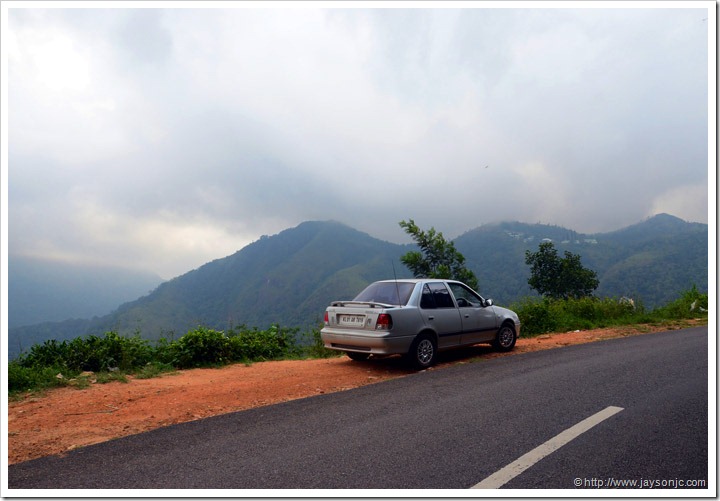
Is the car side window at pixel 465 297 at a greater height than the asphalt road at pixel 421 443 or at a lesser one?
greater

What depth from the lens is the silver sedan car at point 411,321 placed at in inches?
325

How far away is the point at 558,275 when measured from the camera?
194ft

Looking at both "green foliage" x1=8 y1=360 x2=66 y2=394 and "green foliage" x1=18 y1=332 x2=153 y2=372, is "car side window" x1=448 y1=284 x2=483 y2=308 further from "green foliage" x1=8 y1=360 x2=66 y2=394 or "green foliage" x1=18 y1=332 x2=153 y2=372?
"green foliage" x1=8 y1=360 x2=66 y2=394

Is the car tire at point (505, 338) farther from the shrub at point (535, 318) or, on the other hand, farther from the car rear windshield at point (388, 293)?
the shrub at point (535, 318)

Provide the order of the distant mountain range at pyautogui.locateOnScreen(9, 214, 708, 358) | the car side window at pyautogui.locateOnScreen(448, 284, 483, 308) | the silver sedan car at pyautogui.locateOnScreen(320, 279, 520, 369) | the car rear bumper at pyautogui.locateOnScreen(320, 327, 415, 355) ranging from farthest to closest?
the distant mountain range at pyautogui.locateOnScreen(9, 214, 708, 358) < the car side window at pyautogui.locateOnScreen(448, 284, 483, 308) < the silver sedan car at pyautogui.locateOnScreen(320, 279, 520, 369) < the car rear bumper at pyautogui.locateOnScreen(320, 327, 415, 355)

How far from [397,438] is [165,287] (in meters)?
183

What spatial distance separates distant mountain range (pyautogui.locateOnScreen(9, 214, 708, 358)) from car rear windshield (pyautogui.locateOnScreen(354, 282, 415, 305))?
6937 centimetres

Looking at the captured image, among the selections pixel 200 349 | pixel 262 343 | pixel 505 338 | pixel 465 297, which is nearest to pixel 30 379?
pixel 200 349

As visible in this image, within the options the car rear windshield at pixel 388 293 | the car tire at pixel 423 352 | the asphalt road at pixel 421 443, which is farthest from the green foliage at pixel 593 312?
the asphalt road at pixel 421 443

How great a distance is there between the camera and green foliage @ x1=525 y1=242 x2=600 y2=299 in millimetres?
58219

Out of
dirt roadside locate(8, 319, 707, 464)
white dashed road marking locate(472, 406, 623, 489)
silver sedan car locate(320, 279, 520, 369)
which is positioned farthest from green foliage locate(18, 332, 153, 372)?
white dashed road marking locate(472, 406, 623, 489)

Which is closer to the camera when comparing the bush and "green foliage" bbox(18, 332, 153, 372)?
"green foliage" bbox(18, 332, 153, 372)

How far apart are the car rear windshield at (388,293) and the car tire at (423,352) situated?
29.9 inches

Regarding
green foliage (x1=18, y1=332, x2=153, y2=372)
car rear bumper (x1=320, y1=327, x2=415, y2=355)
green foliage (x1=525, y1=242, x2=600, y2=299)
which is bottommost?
green foliage (x1=18, y1=332, x2=153, y2=372)
